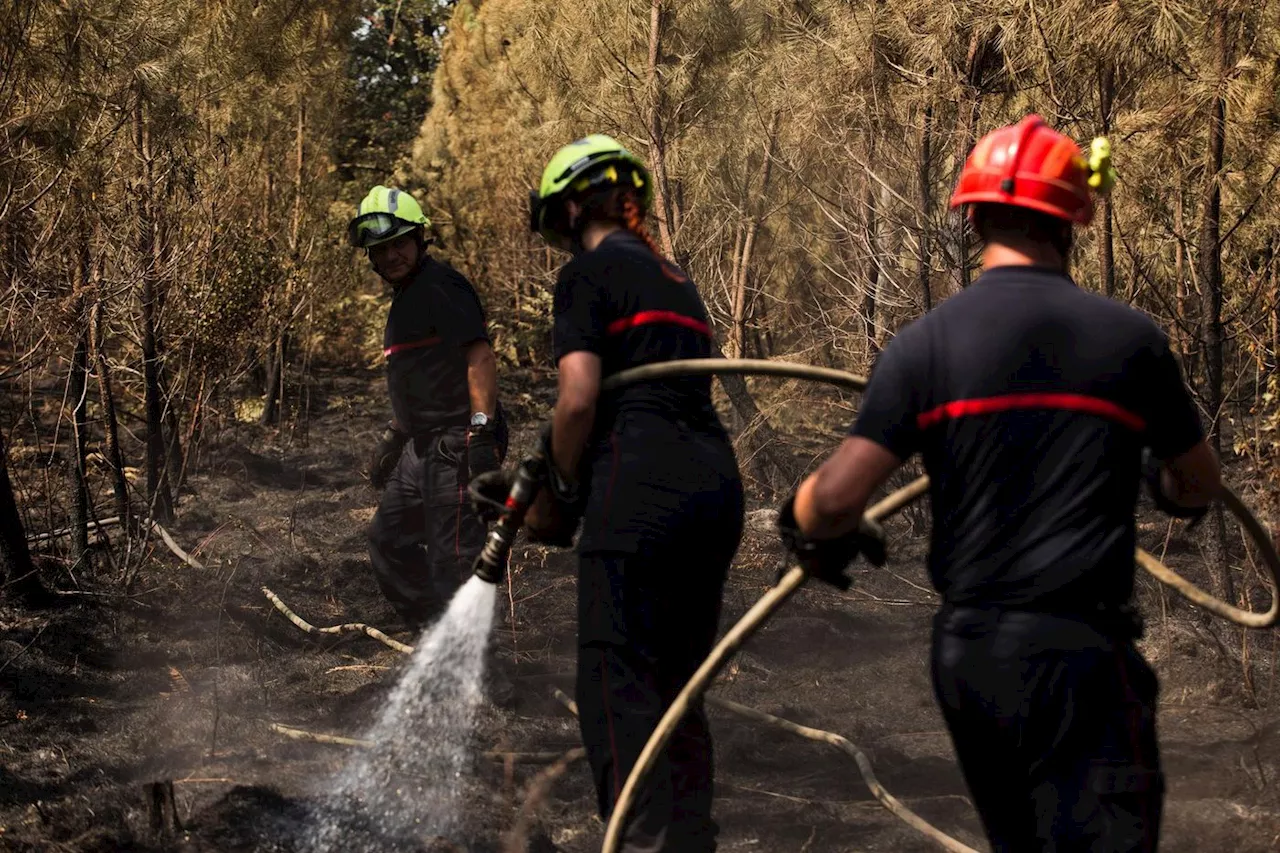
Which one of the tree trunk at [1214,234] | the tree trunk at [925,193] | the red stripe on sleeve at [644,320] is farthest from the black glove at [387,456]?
the tree trunk at [1214,234]

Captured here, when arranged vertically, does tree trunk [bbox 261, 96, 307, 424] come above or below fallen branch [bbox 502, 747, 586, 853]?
above

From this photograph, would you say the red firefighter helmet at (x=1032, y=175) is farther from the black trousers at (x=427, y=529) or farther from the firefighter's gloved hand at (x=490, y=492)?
the black trousers at (x=427, y=529)

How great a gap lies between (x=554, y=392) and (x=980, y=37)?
394 inches

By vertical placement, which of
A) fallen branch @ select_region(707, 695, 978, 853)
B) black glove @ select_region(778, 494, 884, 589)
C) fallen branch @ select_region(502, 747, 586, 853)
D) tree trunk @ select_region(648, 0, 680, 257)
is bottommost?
fallen branch @ select_region(502, 747, 586, 853)

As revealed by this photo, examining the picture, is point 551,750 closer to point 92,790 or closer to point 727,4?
point 92,790

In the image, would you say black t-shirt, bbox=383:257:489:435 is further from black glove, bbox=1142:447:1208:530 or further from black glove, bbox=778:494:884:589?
black glove, bbox=1142:447:1208:530

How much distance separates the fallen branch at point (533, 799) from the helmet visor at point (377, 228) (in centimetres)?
216

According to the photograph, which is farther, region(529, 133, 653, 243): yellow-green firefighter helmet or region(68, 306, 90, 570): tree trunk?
region(68, 306, 90, 570): tree trunk

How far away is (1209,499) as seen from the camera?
2779 millimetres

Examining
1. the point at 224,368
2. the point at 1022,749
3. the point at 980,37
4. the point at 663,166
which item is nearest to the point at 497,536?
the point at 1022,749

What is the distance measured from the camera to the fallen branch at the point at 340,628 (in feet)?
20.7

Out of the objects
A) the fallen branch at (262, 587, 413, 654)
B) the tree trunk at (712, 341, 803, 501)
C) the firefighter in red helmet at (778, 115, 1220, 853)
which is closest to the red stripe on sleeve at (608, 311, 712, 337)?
the firefighter in red helmet at (778, 115, 1220, 853)

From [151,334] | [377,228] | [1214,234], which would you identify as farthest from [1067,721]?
[151,334]

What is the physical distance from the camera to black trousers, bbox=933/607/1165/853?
2.41 meters
